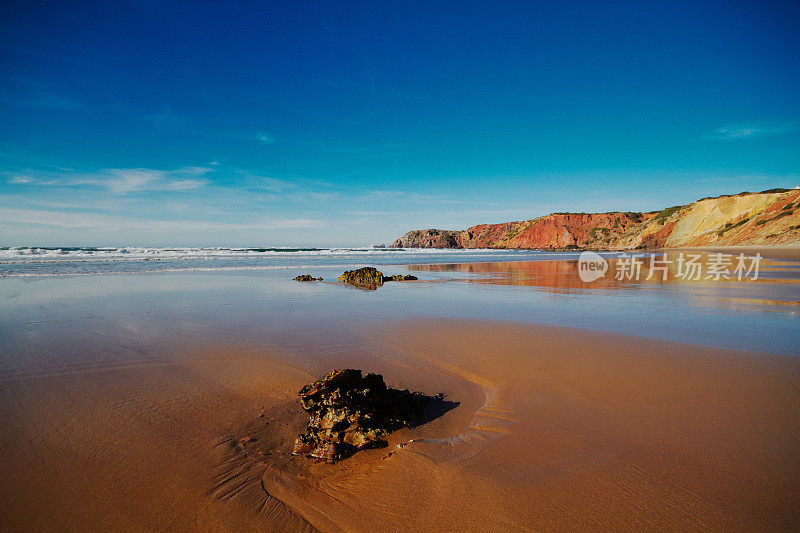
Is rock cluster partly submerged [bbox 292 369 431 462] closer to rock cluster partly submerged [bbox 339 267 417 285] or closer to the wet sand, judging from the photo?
the wet sand

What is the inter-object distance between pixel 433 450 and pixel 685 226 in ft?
309

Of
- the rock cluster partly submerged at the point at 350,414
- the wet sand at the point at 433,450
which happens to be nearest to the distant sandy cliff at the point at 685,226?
the wet sand at the point at 433,450

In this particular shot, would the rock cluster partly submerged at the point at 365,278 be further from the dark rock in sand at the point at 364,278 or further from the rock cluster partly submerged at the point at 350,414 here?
the rock cluster partly submerged at the point at 350,414

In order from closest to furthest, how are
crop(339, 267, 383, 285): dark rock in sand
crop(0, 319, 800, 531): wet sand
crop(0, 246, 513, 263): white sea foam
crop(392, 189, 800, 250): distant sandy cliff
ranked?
crop(0, 319, 800, 531): wet sand, crop(339, 267, 383, 285): dark rock in sand, crop(0, 246, 513, 263): white sea foam, crop(392, 189, 800, 250): distant sandy cliff

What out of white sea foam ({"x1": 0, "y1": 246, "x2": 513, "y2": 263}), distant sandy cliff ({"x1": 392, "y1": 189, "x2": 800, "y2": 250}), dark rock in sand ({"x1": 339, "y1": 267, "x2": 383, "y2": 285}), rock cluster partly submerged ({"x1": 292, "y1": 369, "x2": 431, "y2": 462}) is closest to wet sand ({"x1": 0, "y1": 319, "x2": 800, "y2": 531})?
rock cluster partly submerged ({"x1": 292, "y1": 369, "x2": 431, "y2": 462})

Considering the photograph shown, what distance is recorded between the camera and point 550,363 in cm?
497

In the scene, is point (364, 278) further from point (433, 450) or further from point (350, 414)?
point (433, 450)

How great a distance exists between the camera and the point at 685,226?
73938mm

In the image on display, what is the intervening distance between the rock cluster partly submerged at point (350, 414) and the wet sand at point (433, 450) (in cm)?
13

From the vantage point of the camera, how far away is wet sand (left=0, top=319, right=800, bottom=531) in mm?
2191

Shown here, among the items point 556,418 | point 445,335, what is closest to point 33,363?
point 445,335

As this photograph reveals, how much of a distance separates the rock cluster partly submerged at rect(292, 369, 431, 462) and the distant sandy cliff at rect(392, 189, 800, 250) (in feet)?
217

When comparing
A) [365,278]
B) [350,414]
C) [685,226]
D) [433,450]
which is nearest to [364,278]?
[365,278]

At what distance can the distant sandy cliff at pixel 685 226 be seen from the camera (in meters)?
52.6
